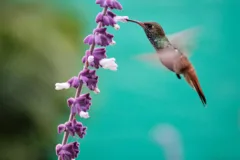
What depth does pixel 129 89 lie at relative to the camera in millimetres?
1338

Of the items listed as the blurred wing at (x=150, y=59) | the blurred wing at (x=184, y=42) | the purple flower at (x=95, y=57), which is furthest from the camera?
the blurred wing at (x=150, y=59)

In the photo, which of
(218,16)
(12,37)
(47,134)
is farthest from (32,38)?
(218,16)

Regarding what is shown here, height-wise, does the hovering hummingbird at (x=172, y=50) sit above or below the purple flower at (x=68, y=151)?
above

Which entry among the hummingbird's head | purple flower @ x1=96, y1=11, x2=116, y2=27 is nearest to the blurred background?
the hummingbird's head

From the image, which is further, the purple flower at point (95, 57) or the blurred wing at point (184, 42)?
the blurred wing at point (184, 42)

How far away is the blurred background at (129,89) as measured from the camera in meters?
1.32

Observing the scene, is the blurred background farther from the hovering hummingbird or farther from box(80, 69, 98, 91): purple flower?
box(80, 69, 98, 91): purple flower

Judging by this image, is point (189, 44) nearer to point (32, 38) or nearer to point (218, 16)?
point (218, 16)

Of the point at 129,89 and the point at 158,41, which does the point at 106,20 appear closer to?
the point at 158,41

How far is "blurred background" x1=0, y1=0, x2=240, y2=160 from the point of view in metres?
1.32

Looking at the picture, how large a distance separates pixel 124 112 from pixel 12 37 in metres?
0.40

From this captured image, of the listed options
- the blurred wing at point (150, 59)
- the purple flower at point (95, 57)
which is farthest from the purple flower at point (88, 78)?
the blurred wing at point (150, 59)

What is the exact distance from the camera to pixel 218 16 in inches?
52.6

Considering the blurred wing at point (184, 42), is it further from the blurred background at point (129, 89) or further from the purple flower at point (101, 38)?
the purple flower at point (101, 38)
